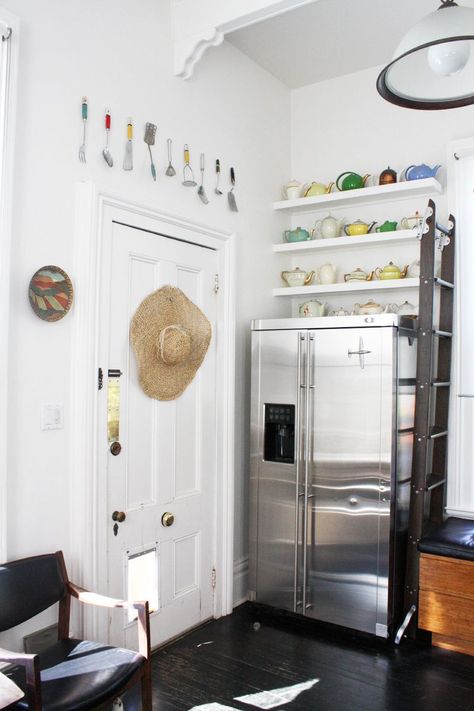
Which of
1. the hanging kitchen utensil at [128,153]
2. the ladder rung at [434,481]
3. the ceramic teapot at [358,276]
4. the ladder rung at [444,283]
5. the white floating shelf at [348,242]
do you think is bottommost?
the ladder rung at [434,481]

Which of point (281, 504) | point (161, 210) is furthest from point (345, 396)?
point (161, 210)

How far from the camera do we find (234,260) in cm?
336

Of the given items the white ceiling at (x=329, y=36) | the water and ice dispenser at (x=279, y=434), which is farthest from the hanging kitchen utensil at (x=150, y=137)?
the water and ice dispenser at (x=279, y=434)

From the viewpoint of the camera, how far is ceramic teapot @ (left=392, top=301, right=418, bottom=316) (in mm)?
3395

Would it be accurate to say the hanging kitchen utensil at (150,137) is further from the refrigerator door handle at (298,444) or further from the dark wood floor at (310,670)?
the dark wood floor at (310,670)

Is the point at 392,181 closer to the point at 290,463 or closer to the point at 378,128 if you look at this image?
the point at 378,128

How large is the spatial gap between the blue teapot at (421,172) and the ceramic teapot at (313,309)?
2.96 feet

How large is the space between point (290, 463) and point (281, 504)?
24 cm

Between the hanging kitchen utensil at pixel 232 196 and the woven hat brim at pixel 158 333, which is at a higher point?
the hanging kitchen utensil at pixel 232 196

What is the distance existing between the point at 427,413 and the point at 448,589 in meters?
0.85

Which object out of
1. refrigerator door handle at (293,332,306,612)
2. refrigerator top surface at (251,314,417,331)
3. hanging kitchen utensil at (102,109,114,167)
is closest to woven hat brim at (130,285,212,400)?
refrigerator top surface at (251,314,417,331)

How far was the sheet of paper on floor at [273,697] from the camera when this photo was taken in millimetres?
2412

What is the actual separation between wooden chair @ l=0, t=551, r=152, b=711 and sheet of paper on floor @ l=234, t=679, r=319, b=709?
553 millimetres

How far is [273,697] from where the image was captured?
8.08ft
